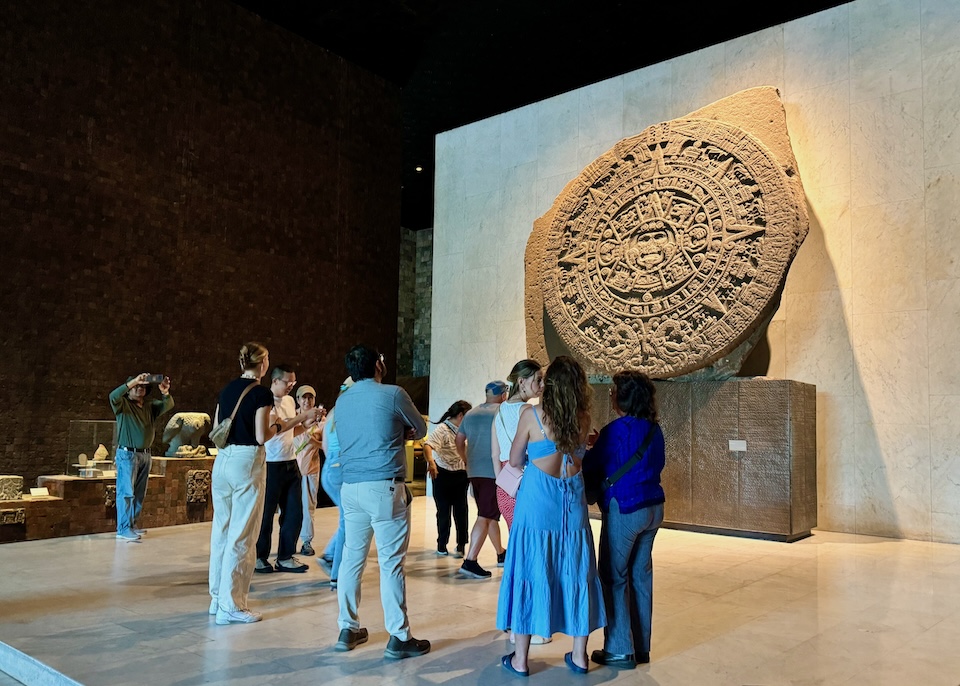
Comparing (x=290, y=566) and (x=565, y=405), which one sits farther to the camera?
(x=290, y=566)

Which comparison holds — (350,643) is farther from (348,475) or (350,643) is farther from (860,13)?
(860,13)

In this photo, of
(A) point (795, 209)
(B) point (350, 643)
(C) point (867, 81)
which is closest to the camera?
(B) point (350, 643)

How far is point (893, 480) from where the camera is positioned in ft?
24.1

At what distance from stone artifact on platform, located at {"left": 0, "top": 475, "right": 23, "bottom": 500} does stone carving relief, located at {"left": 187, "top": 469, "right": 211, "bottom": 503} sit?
1521mm

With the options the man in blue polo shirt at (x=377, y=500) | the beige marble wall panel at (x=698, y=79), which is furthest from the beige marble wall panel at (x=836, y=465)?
the man in blue polo shirt at (x=377, y=500)

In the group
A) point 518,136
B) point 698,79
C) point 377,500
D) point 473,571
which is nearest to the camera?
point 377,500

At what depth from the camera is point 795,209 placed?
7117 millimetres

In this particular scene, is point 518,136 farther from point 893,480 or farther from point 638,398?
point 638,398

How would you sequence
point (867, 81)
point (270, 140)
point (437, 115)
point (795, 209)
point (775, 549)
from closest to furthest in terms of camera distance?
1. point (775, 549)
2. point (795, 209)
3. point (867, 81)
4. point (270, 140)
5. point (437, 115)

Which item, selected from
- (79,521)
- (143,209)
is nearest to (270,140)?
(143,209)

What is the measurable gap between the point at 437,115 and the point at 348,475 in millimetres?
11608

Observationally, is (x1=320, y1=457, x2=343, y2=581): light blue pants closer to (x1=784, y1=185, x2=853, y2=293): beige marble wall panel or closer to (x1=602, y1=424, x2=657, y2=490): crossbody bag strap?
(x1=602, y1=424, x2=657, y2=490): crossbody bag strap

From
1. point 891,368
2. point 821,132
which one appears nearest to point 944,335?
point 891,368

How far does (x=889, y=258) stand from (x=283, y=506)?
5987 mm
